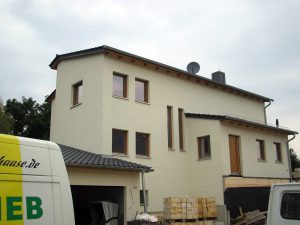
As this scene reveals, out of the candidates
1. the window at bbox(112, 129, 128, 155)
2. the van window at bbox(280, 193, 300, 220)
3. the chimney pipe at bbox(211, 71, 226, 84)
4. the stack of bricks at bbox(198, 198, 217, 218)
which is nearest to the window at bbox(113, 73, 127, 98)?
the window at bbox(112, 129, 128, 155)

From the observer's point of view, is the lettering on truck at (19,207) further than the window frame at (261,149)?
No

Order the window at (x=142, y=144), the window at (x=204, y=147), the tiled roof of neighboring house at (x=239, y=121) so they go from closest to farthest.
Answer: the window at (x=142, y=144) → the tiled roof of neighboring house at (x=239, y=121) → the window at (x=204, y=147)

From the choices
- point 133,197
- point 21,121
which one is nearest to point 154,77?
point 133,197

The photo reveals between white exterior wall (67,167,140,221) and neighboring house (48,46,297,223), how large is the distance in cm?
255

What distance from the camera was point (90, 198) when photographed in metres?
17.5

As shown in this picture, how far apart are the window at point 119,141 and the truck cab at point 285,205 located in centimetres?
1363

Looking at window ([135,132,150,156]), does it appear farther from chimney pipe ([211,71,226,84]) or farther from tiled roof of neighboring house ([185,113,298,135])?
chimney pipe ([211,71,226,84])

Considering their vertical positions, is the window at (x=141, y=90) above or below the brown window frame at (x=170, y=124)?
above

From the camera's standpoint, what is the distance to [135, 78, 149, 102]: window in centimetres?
2052

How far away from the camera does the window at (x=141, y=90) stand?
808 inches

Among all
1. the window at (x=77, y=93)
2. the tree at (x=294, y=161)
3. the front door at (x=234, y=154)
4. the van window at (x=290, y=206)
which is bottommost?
the van window at (x=290, y=206)

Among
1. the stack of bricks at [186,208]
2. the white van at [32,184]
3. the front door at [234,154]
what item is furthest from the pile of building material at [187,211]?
the white van at [32,184]

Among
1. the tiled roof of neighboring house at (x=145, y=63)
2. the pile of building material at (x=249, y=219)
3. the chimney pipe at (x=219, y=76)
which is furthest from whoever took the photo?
the chimney pipe at (x=219, y=76)

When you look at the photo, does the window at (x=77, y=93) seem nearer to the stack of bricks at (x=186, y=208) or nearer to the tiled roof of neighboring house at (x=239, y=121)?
the tiled roof of neighboring house at (x=239, y=121)
